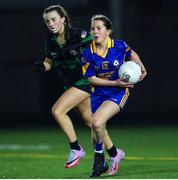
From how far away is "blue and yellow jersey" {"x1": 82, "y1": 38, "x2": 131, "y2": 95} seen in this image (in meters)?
12.5

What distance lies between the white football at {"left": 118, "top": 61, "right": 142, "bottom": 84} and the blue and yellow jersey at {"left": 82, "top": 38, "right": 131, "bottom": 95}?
5.7 inches

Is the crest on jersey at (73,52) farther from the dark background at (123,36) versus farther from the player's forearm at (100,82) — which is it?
the dark background at (123,36)

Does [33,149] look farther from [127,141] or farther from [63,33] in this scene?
[63,33]

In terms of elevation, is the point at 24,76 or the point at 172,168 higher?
the point at 172,168

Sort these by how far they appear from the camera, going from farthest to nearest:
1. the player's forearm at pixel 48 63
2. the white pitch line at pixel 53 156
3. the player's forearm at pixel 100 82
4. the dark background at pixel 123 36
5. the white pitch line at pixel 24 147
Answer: the dark background at pixel 123 36 < the white pitch line at pixel 24 147 < the white pitch line at pixel 53 156 < the player's forearm at pixel 48 63 < the player's forearm at pixel 100 82

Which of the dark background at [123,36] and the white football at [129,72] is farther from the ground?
the white football at [129,72]

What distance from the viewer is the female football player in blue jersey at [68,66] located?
1273cm

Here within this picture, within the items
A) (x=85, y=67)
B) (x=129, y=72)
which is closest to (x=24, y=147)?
(x=85, y=67)

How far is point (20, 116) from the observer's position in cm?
2478

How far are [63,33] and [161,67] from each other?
40.2ft

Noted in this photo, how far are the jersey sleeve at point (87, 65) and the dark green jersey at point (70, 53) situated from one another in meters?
0.32

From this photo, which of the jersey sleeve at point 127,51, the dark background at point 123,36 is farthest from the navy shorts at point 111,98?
the dark background at point 123,36

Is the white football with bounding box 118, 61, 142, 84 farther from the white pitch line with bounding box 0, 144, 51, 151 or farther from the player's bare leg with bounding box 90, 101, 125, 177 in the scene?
the white pitch line with bounding box 0, 144, 51, 151

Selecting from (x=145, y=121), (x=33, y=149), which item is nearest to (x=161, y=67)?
(x=145, y=121)
